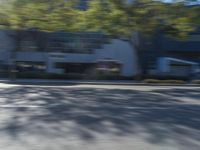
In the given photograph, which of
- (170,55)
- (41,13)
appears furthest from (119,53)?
(41,13)

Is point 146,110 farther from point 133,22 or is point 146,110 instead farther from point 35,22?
point 35,22

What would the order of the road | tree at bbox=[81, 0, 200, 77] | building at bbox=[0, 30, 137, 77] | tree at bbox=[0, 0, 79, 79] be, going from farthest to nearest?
building at bbox=[0, 30, 137, 77]
tree at bbox=[0, 0, 79, 79]
tree at bbox=[81, 0, 200, 77]
the road

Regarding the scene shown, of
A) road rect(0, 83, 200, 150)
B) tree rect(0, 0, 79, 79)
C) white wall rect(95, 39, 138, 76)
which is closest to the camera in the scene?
road rect(0, 83, 200, 150)

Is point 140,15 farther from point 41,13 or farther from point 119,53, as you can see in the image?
point 119,53

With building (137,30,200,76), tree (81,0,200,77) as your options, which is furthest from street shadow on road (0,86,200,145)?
building (137,30,200,76)

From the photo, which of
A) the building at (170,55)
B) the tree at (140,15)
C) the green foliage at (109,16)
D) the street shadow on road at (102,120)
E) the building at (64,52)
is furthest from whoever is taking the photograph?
the building at (64,52)

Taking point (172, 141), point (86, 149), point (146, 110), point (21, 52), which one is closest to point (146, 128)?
point (172, 141)

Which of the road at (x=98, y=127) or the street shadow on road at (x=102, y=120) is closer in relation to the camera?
the road at (x=98, y=127)

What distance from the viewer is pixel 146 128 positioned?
9.32 m

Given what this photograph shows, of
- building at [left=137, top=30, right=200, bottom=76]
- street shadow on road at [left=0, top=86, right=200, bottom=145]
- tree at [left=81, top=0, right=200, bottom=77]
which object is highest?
tree at [left=81, top=0, right=200, bottom=77]

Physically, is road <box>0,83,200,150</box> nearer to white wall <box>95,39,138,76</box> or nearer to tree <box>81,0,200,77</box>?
tree <box>81,0,200,77</box>

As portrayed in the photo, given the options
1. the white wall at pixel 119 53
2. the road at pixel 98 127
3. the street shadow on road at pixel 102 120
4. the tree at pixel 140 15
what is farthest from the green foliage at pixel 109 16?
the white wall at pixel 119 53

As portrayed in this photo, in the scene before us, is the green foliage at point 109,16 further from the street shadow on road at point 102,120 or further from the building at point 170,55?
the building at point 170,55

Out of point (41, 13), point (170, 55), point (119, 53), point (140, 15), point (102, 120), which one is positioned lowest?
point (102, 120)
